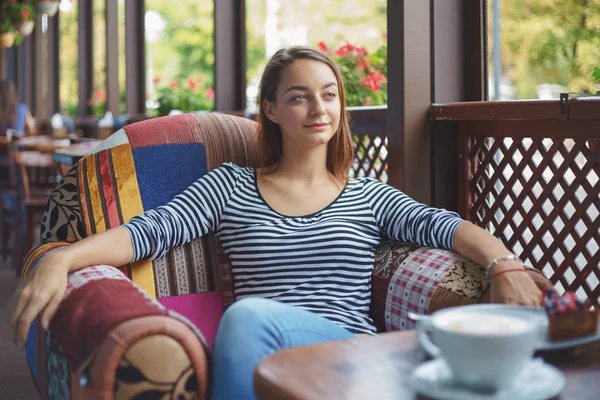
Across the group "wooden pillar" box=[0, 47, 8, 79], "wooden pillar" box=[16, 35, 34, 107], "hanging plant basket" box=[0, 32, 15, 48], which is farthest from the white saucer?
"wooden pillar" box=[0, 47, 8, 79]

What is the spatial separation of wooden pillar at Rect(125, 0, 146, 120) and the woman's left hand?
196 inches

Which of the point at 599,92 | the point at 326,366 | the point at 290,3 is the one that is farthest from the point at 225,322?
the point at 290,3

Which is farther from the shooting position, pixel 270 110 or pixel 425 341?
pixel 270 110

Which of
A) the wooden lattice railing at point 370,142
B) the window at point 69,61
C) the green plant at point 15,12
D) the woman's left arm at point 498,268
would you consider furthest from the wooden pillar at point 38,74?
the woman's left arm at point 498,268

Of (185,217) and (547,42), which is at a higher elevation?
(547,42)

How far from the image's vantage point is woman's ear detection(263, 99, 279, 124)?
6.61 ft

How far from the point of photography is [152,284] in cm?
193

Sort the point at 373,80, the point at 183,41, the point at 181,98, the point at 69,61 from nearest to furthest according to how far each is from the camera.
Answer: the point at 373,80, the point at 181,98, the point at 69,61, the point at 183,41

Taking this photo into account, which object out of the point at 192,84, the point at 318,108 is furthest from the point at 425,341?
the point at 192,84

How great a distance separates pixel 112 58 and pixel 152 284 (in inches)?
228

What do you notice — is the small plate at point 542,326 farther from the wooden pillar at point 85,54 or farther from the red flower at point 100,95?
the wooden pillar at point 85,54

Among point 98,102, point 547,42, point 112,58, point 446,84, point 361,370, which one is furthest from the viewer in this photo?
point 98,102

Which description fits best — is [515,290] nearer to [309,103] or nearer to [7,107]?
[309,103]

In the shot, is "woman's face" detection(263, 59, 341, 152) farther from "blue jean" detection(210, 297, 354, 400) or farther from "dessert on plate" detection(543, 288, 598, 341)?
"dessert on plate" detection(543, 288, 598, 341)
